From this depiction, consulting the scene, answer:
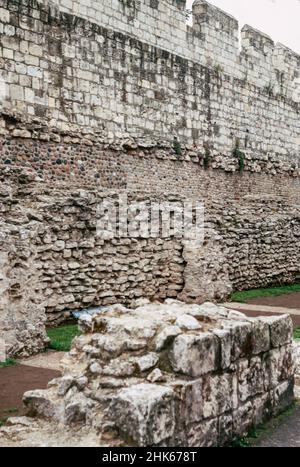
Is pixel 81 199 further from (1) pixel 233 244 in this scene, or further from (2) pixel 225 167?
(2) pixel 225 167

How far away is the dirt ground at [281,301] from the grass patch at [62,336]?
4857mm

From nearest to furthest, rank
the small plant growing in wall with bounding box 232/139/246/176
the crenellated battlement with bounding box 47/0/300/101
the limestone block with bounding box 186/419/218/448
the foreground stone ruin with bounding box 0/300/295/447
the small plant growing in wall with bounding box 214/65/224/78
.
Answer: the foreground stone ruin with bounding box 0/300/295/447, the limestone block with bounding box 186/419/218/448, the crenellated battlement with bounding box 47/0/300/101, the small plant growing in wall with bounding box 214/65/224/78, the small plant growing in wall with bounding box 232/139/246/176

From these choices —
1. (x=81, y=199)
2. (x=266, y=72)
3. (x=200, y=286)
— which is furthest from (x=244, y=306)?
(x=266, y=72)

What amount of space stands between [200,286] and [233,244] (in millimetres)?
2780

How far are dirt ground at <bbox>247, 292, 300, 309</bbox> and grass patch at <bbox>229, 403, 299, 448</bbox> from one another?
24.0 ft

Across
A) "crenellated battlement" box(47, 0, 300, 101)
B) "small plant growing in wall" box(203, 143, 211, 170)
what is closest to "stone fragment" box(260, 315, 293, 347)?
"crenellated battlement" box(47, 0, 300, 101)

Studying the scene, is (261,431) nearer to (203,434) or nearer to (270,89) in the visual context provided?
(203,434)

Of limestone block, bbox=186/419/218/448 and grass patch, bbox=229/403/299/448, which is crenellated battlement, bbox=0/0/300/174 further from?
limestone block, bbox=186/419/218/448

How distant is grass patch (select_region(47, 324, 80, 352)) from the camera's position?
→ 25.8 ft

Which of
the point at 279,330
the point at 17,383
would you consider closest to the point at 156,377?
the point at 279,330

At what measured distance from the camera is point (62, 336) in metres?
8.53

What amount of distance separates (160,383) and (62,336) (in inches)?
182

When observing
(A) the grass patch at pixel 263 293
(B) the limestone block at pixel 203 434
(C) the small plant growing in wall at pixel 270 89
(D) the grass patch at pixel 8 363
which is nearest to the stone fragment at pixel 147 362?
(B) the limestone block at pixel 203 434
